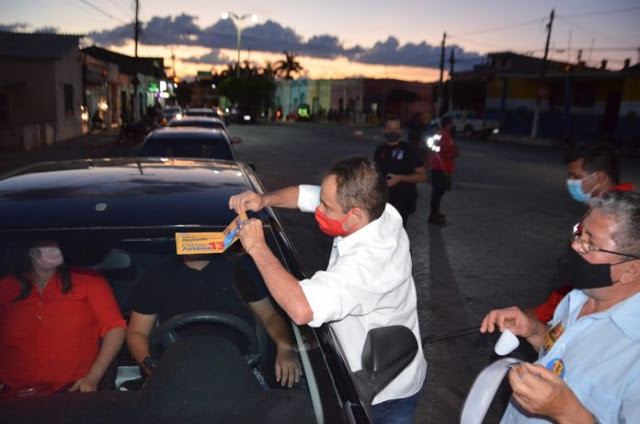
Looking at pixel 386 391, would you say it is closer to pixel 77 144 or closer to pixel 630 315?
pixel 630 315

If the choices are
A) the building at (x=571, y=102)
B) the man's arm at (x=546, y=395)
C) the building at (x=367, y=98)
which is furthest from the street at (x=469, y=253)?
the building at (x=367, y=98)

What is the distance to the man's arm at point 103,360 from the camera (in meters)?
2.26

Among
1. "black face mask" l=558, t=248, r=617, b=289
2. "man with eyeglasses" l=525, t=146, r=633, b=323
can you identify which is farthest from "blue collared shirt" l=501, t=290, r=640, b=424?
"man with eyeglasses" l=525, t=146, r=633, b=323

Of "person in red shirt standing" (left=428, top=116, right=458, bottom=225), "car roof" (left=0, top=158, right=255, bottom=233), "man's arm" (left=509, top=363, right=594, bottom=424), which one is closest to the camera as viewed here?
"man's arm" (left=509, top=363, right=594, bottom=424)

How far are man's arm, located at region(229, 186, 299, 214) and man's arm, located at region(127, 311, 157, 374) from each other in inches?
25.8

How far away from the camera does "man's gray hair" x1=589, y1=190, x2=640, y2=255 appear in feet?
6.06

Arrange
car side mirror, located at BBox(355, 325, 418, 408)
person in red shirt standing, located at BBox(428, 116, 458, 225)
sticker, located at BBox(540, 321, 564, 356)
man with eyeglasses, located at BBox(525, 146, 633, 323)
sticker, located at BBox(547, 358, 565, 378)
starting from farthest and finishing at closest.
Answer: person in red shirt standing, located at BBox(428, 116, 458, 225) → man with eyeglasses, located at BBox(525, 146, 633, 323) → sticker, located at BBox(540, 321, 564, 356) → car side mirror, located at BBox(355, 325, 418, 408) → sticker, located at BBox(547, 358, 565, 378)

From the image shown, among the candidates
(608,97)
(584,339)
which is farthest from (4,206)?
(608,97)

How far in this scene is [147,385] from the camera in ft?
6.29

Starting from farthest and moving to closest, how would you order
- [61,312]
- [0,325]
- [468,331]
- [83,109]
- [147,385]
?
[83,109] < [468,331] < [61,312] < [0,325] < [147,385]

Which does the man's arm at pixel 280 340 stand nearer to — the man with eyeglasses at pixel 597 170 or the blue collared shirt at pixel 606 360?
the blue collared shirt at pixel 606 360

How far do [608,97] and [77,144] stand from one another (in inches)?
1475

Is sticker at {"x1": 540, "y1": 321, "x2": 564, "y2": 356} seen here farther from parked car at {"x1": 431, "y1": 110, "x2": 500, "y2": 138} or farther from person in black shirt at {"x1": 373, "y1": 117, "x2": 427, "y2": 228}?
parked car at {"x1": 431, "y1": 110, "x2": 500, "y2": 138}

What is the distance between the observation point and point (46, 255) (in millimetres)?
2352
